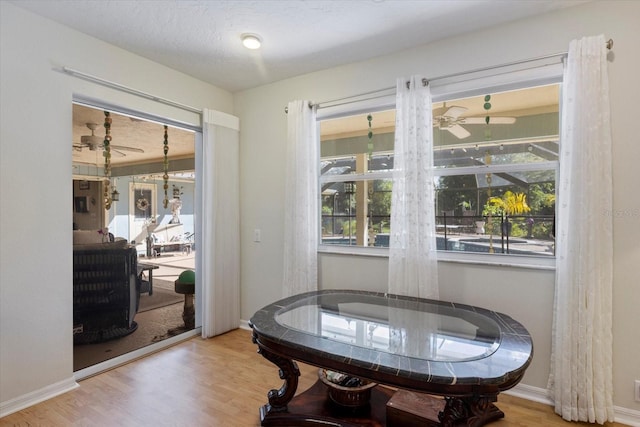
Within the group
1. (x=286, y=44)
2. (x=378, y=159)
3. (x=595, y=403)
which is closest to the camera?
(x=595, y=403)

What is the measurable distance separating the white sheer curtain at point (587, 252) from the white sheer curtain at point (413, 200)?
0.82 metres

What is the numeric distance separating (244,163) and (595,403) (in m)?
3.40

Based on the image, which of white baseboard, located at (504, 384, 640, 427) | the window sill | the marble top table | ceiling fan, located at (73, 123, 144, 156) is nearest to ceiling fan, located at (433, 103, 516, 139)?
the window sill

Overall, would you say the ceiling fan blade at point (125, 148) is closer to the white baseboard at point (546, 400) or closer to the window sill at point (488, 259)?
the window sill at point (488, 259)

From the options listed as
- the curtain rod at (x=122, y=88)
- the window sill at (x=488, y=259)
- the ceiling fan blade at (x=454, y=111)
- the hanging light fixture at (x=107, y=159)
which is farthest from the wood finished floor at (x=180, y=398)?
the curtain rod at (x=122, y=88)

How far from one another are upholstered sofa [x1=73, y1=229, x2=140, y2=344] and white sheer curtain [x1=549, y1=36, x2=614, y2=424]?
3322 millimetres

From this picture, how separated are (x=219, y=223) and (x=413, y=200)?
1.96 m

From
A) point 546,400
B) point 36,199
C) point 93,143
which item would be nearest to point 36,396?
point 36,199

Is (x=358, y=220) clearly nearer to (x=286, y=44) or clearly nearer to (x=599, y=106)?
(x=286, y=44)

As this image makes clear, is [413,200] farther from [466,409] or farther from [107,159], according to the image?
[107,159]

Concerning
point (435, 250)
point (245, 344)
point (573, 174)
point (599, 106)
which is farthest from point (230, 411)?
point (599, 106)

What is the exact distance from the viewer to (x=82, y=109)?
250cm

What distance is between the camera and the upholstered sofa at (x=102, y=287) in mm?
2520

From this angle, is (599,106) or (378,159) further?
(378,159)
